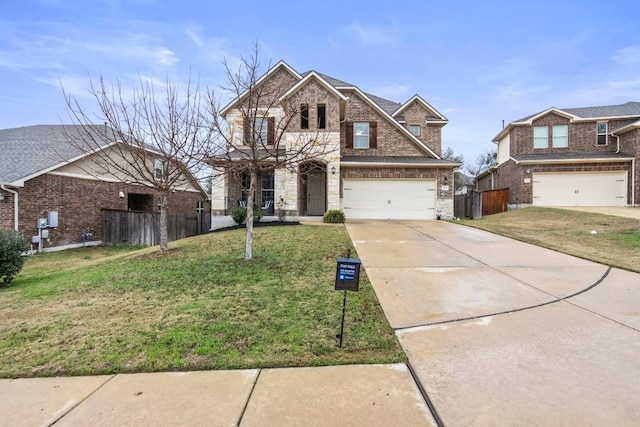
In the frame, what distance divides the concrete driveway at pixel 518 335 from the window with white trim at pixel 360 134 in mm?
11831

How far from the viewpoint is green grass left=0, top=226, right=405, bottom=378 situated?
11.2 ft

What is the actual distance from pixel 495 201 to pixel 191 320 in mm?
22274

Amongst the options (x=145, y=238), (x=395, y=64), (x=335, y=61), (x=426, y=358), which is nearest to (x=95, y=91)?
(x=145, y=238)

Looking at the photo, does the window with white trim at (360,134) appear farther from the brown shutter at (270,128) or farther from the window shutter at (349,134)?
the brown shutter at (270,128)

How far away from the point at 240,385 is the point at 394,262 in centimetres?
511

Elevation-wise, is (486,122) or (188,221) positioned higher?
(486,122)

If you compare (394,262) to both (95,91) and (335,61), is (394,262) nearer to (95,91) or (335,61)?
(95,91)

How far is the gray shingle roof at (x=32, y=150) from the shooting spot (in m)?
13.2

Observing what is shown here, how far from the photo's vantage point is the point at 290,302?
4.91 metres

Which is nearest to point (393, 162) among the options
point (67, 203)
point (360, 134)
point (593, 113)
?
point (360, 134)

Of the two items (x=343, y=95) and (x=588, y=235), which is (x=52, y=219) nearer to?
(x=343, y=95)

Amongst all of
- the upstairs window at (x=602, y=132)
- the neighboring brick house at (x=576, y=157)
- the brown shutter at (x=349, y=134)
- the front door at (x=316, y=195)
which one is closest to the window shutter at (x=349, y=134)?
the brown shutter at (x=349, y=134)

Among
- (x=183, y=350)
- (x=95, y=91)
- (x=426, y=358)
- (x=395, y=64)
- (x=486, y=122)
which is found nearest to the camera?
(x=426, y=358)

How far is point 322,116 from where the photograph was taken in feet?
53.0
